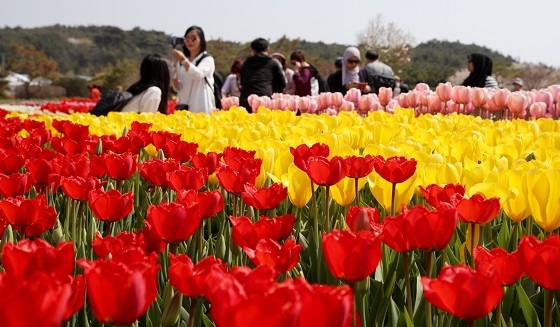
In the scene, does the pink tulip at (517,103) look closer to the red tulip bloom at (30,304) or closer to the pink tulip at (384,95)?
the pink tulip at (384,95)

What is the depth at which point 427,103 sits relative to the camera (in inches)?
241

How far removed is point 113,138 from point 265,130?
75 centimetres

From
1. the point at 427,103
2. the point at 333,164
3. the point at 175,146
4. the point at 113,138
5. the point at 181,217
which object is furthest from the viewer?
the point at 427,103

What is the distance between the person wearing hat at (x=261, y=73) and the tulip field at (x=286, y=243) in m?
5.85

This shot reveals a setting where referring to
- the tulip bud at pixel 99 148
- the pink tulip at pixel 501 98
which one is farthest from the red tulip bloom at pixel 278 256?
the pink tulip at pixel 501 98

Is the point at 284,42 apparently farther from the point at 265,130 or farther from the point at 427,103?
the point at 265,130

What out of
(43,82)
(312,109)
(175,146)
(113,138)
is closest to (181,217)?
(175,146)

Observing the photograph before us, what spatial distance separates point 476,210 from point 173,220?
2.05 feet

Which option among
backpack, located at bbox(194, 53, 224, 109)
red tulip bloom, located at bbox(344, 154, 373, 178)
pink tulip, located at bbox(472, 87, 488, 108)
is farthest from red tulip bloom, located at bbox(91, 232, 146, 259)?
backpack, located at bbox(194, 53, 224, 109)

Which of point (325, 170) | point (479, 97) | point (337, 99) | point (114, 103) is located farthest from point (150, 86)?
point (325, 170)

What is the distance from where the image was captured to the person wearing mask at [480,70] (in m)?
8.04

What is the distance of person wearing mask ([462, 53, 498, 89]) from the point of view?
8.04 meters

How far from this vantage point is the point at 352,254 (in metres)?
0.96

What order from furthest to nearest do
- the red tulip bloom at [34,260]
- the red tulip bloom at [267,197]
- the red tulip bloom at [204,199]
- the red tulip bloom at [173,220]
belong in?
the red tulip bloom at [267,197], the red tulip bloom at [204,199], the red tulip bloom at [173,220], the red tulip bloom at [34,260]
